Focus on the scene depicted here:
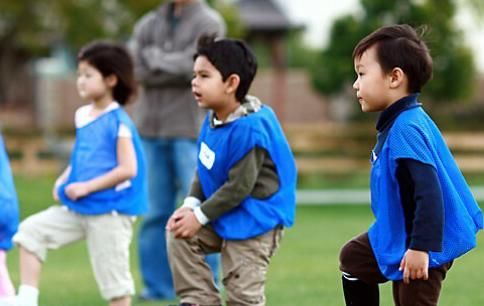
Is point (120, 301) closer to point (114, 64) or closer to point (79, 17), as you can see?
point (114, 64)

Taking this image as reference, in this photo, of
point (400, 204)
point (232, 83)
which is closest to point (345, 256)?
point (400, 204)

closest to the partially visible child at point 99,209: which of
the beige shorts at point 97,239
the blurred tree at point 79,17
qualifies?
the beige shorts at point 97,239

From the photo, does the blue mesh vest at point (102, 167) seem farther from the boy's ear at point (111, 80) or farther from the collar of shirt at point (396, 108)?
the collar of shirt at point (396, 108)

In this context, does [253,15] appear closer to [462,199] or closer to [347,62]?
[347,62]

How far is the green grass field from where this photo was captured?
6855 mm

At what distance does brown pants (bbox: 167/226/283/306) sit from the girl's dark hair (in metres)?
1.14

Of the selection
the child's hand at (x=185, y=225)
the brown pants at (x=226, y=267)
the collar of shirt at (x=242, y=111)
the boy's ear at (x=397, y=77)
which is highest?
the boy's ear at (x=397, y=77)

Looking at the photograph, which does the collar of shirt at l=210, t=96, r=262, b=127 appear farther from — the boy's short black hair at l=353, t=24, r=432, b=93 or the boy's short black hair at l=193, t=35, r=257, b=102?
the boy's short black hair at l=353, t=24, r=432, b=93

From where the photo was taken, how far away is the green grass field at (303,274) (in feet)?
22.5

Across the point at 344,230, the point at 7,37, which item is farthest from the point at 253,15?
the point at 344,230

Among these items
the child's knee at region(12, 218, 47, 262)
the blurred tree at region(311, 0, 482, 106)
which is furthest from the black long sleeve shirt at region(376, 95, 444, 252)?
the blurred tree at region(311, 0, 482, 106)

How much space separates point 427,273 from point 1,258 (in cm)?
243

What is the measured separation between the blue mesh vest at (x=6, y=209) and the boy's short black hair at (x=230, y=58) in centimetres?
121

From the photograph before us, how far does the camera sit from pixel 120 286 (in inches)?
224
